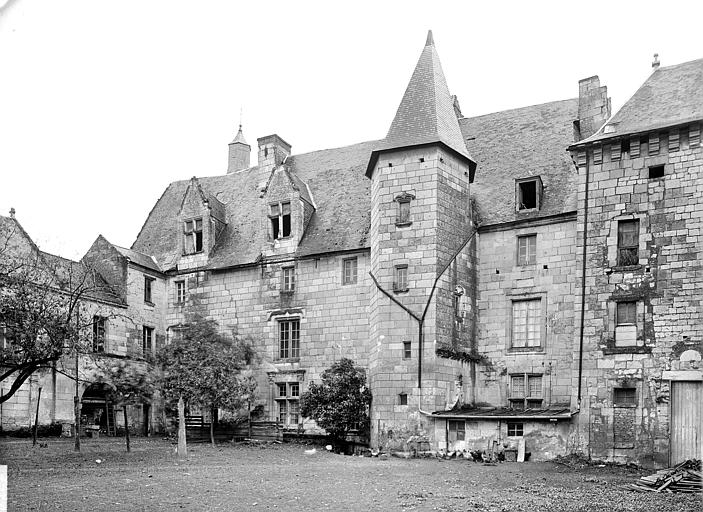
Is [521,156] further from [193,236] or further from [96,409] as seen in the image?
[96,409]

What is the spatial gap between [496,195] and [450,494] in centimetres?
1475

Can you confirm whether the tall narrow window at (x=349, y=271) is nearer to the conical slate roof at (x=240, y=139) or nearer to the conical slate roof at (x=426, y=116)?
the conical slate roof at (x=426, y=116)

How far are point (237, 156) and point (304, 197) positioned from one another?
10156 mm

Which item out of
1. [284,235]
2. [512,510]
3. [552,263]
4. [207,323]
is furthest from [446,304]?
[512,510]

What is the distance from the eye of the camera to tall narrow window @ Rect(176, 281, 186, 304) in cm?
3400

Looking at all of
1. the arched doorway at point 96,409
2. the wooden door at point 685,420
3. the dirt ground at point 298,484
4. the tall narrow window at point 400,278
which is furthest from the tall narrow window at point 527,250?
the arched doorway at point 96,409

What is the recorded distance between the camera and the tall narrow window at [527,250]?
26.9 metres

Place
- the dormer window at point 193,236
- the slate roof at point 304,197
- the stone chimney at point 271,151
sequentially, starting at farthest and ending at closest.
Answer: the stone chimney at point 271,151 → the dormer window at point 193,236 → the slate roof at point 304,197

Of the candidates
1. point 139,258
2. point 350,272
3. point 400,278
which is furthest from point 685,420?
point 139,258

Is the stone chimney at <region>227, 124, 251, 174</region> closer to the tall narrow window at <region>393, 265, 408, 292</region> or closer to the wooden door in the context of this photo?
the tall narrow window at <region>393, 265, 408, 292</region>

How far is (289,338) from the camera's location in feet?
103

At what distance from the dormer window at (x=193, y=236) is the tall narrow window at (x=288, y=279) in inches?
173

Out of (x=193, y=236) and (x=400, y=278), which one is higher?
(x=193, y=236)

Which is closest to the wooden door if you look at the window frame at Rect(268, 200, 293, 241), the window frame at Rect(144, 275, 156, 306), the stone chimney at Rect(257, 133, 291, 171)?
the window frame at Rect(268, 200, 293, 241)
